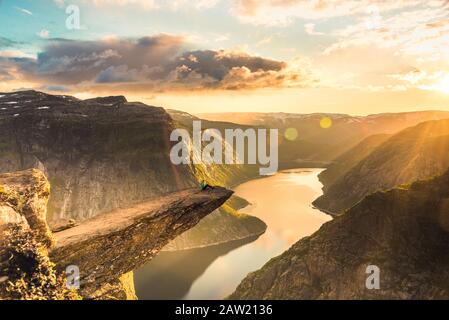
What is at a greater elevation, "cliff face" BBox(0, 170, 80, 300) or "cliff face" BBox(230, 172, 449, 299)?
"cliff face" BBox(0, 170, 80, 300)

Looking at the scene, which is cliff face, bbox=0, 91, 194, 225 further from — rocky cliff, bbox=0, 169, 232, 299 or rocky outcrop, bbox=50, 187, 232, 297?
rocky cliff, bbox=0, 169, 232, 299

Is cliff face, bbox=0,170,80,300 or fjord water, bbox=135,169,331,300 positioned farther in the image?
fjord water, bbox=135,169,331,300

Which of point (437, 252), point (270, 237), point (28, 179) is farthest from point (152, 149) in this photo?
point (28, 179)

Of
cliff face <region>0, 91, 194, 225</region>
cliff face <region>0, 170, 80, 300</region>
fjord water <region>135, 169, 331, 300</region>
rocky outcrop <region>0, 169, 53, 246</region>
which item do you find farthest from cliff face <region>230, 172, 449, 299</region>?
cliff face <region>0, 91, 194, 225</region>

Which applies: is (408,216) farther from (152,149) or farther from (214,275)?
(152,149)

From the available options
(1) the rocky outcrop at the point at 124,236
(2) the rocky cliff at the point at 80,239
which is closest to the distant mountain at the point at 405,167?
(1) the rocky outcrop at the point at 124,236

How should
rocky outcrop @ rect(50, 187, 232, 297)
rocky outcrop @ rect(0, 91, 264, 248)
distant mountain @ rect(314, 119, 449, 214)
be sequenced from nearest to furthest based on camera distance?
1. rocky outcrop @ rect(50, 187, 232, 297)
2. rocky outcrop @ rect(0, 91, 264, 248)
3. distant mountain @ rect(314, 119, 449, 214)
